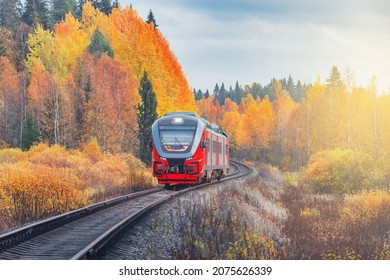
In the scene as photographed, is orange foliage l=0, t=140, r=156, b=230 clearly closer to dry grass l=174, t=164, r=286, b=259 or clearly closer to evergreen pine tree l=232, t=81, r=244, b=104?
dry grass l=174, t=164, r=286, b=259

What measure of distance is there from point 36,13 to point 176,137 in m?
33.3

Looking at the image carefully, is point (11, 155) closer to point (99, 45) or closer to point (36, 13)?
point (99, 45)

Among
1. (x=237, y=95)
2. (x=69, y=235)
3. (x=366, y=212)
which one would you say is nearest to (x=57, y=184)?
(x=69, y=235)

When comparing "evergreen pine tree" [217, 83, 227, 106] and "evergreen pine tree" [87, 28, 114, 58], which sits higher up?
"evergreen pine tree" [87, 28, 114, 58]

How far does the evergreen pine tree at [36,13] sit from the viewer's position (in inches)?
1811

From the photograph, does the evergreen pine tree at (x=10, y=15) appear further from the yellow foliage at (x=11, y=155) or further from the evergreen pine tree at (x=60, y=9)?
the yellow foliage at (x=11, y=155)

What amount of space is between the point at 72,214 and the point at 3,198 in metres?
1.95

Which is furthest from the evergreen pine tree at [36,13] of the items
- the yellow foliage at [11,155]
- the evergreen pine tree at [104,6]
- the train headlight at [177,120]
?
the train headlight at [177,120]

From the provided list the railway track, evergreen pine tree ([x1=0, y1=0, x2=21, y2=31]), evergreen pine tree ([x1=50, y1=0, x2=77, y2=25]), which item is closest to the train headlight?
the railway track

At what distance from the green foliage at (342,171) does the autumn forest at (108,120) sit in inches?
2.2

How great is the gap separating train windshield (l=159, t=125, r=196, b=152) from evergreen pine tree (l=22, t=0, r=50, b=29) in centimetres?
3208

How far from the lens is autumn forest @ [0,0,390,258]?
53.0 feet

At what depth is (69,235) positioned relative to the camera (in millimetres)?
10391
